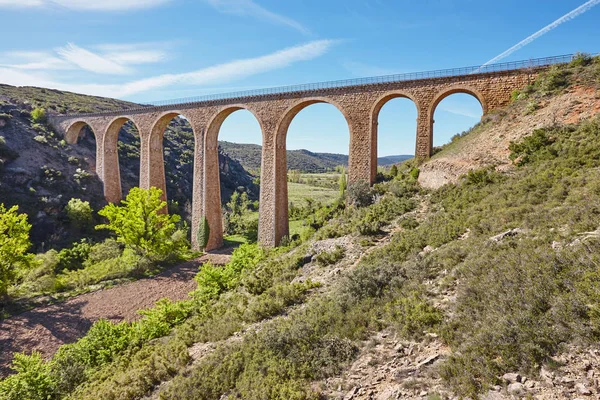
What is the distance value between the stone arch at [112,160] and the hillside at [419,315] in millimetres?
27769

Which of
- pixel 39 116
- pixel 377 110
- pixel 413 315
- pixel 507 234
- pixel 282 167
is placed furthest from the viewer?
pixel 39 116

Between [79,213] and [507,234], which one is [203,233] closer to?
[79,213]

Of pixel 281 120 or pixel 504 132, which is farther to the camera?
pixel 281 120

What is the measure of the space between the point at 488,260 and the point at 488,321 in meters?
2.08

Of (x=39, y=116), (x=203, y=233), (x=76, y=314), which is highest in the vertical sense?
(x=39, y=116)

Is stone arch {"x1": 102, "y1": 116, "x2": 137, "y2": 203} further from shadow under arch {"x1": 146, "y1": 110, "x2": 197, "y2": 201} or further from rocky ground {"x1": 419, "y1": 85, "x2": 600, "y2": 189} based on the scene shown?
rocky ground {"x1": 419, "y1": 85, "x2": 600, "y2": 189}

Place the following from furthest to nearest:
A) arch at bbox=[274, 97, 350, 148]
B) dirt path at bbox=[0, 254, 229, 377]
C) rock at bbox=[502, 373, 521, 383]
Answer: arch at bbox=[274, 97, 350, 148] < dirt path at bbox=[0, 254, 229, 377] < rock at bbox=[502, 373, 521, 383]

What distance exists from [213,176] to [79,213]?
15.7 metres

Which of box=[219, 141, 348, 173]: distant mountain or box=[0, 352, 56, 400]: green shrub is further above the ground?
box=[219, 141, 348, 173]: distant mountain

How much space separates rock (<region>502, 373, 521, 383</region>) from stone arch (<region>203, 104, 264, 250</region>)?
2435 cm

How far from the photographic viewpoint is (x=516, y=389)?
418cm

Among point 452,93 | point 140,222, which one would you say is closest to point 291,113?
point 452,93

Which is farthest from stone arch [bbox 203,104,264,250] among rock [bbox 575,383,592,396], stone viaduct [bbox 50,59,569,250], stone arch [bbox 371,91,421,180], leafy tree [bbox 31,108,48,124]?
leafy tree [bbox 31,108,48,124]

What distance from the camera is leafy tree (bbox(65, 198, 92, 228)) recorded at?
105ft
